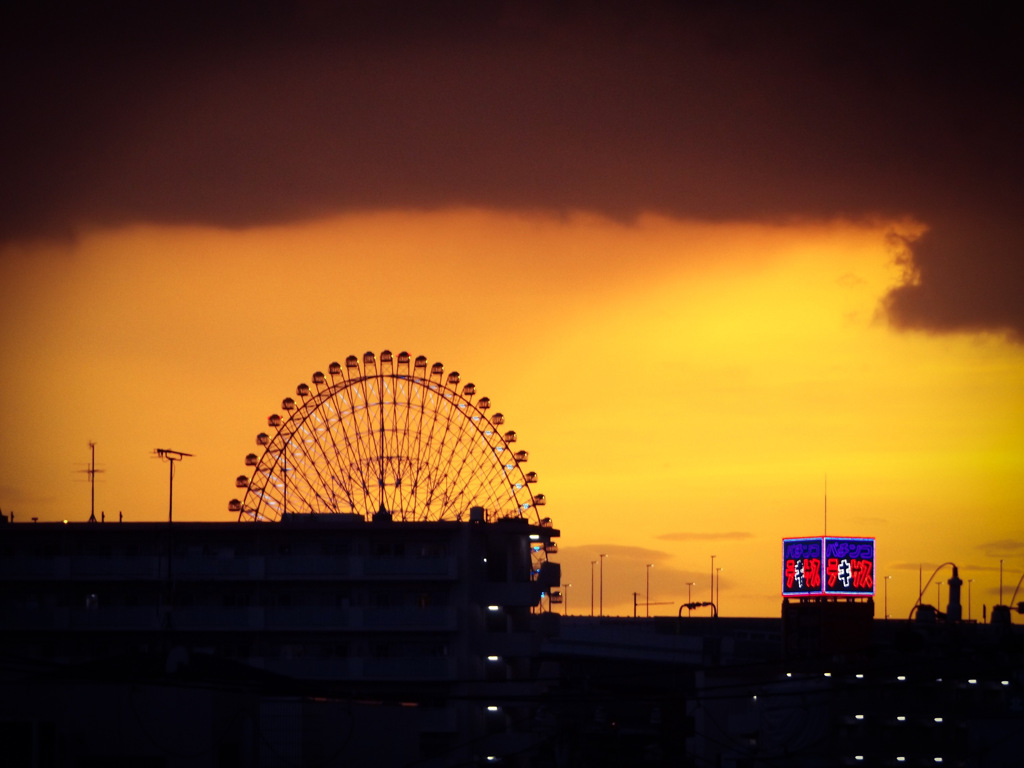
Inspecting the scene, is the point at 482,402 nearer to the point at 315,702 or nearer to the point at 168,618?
the point at 168,618

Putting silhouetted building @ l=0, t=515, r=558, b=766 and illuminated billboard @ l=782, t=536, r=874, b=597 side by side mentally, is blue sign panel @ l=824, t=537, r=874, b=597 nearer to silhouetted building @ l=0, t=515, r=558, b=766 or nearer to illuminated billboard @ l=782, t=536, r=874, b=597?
illuminated billboard @ l=782, t=536, r=874, b=597

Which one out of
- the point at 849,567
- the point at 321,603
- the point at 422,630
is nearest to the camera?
the point at 422,630

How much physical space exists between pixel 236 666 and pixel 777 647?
44886 millimetres

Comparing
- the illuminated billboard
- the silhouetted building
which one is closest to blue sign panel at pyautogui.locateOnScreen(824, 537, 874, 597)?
the illuminated billboard

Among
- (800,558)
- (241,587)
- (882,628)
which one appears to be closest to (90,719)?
(241,587)

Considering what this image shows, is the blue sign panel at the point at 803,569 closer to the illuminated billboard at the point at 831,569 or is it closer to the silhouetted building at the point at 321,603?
the illuminated billboard at the point at 831,569

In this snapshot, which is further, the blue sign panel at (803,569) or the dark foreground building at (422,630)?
the blue sign panel at (803,569)

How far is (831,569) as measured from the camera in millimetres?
72312

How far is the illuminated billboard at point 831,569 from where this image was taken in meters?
→ 71.9

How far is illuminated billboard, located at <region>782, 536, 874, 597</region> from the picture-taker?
71938mm

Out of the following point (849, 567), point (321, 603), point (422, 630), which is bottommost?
point (422, 630)

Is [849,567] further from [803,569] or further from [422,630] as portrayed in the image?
[422,630]

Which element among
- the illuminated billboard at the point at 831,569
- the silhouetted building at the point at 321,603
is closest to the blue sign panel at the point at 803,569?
the illuminated billboard at the point at 831,569

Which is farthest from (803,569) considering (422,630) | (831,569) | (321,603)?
(321,603)
